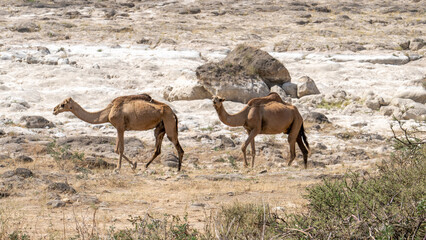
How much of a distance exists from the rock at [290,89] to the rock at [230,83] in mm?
1348

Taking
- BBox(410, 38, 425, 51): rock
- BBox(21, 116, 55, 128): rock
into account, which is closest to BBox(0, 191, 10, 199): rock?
BBox(21, 116, 55, 128): rock

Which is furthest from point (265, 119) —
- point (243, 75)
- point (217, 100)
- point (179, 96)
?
point (179, 96)

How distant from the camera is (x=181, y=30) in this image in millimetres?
37812

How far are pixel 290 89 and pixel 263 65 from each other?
5.25 feet

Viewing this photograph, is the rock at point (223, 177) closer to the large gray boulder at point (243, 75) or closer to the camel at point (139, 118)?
the camel at point (139, 118)

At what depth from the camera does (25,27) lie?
35.1 metres

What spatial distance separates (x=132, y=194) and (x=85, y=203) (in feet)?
3.73

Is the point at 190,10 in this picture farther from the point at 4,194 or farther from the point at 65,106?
the point at 4,194

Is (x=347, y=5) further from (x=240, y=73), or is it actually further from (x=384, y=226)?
(x=384, y=226)

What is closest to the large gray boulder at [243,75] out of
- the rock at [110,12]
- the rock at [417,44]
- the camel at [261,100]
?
the camel at [261,100]

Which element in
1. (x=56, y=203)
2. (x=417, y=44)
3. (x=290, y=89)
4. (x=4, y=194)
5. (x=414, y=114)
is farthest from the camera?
(x=417, y=44)

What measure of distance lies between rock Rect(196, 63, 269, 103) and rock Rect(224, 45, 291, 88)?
2.09 feet

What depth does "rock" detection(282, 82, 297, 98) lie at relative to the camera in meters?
24.1

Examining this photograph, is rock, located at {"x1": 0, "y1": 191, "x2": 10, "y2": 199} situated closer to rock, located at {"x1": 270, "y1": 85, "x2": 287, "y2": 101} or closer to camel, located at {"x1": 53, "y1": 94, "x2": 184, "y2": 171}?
camel, located at {"x1": 53, "y1": 94, "x2": 184, "y2": 171}
